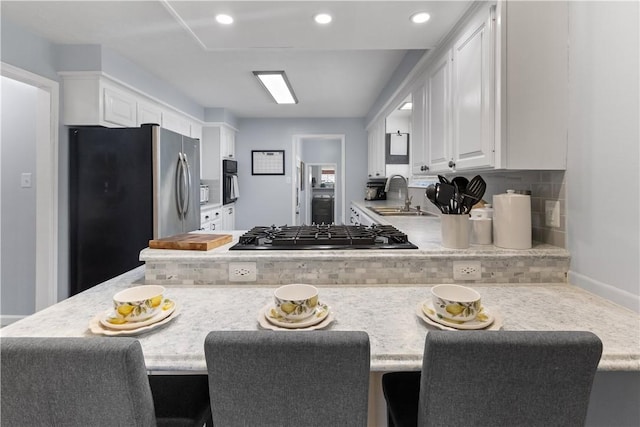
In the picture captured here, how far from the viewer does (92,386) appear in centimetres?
68

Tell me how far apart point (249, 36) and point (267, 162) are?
3.87 meters

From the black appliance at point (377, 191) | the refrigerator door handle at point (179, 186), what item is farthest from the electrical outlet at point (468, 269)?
the black appliance at point (377, 191)

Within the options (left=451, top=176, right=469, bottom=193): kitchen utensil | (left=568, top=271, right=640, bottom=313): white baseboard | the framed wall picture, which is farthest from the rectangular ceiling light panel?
(left=568, top=271, right=640, bottom=313): white baseboard

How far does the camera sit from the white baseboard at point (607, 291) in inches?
42.3

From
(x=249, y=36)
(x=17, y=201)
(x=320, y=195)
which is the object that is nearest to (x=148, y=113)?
(x=17, y=201)

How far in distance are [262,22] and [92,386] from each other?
185 cm

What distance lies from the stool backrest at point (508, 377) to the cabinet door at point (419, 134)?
188 cm

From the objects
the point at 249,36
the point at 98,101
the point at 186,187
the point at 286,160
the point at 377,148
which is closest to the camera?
the point at 249,36

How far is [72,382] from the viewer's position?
0.67m

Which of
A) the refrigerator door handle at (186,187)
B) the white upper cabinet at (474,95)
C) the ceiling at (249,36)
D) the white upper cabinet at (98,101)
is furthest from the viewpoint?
the refrigerator door handle at (186,187)

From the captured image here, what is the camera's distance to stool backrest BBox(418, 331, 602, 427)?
67 cm

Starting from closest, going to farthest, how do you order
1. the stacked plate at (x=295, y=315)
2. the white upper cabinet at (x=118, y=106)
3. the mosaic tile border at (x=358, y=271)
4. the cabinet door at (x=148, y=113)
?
the stacked plate at (x=295, y=315), the mosaic tile border at (x=358, y=271), the white upper cabinet at (x=118, y=106), the cabinet door at (x=148, y=113)

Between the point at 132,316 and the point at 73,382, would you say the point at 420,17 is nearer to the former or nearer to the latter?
the point at 132,316

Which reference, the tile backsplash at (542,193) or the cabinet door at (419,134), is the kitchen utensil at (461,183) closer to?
the tile backsplash at (542,193)
